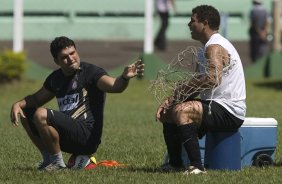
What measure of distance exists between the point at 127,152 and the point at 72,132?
2009 millimetres

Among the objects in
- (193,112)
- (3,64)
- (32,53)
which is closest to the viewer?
(193,112)

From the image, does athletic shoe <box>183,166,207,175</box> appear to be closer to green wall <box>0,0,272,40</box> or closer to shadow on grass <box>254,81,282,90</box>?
shadow on grass <box>254,81,282,90</box>

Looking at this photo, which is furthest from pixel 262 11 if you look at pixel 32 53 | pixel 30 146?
pixel 30 146

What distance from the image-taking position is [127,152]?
1146 centimetres

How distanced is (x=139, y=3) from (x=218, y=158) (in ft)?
68.7

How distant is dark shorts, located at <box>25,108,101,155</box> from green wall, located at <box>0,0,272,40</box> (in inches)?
746

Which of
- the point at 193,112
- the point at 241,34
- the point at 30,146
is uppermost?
the point at 193,112

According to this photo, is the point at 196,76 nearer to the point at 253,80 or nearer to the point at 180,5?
the point at 253,80

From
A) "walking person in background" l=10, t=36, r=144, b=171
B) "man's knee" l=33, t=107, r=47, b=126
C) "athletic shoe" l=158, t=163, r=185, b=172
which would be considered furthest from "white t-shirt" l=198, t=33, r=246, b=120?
"man's knee" l=33, t=107, r=47, b=126

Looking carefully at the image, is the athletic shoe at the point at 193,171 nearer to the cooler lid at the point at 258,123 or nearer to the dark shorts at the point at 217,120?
the dark shorts at the point at 217,120

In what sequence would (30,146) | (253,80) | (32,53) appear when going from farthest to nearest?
Result: 1. (32,53)
2. (253,80)
3. (30,146)

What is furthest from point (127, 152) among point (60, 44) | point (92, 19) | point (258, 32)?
point (92, 19)

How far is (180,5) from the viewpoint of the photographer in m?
31.3

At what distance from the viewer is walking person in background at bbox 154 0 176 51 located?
27.2 m
